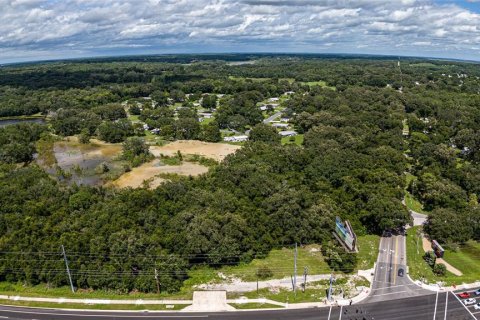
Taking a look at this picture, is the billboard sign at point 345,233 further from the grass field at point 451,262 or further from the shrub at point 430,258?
the shrub at point 430,258

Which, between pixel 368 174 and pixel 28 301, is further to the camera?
pixel 368 174

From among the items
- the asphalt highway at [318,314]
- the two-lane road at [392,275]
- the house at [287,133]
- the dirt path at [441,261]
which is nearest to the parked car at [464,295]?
the asphalt highway at [318,314]

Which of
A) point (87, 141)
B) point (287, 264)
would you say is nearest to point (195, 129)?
point (87, 141)

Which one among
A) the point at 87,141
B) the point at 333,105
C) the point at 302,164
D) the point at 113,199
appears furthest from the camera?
the point at 333,105

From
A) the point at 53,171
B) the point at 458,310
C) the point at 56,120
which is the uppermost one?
the point at 56,120

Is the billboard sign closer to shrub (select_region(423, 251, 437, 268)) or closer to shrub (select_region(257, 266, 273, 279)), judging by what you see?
shrub (select_region(423, 251, 437, 268))

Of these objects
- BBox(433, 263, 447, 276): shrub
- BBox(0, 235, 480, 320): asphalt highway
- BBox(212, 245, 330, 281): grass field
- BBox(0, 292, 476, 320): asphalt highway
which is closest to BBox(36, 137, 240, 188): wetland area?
BBox(212, 245, 330, 281): grass field

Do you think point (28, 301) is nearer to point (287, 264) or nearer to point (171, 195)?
point (171, 195)
